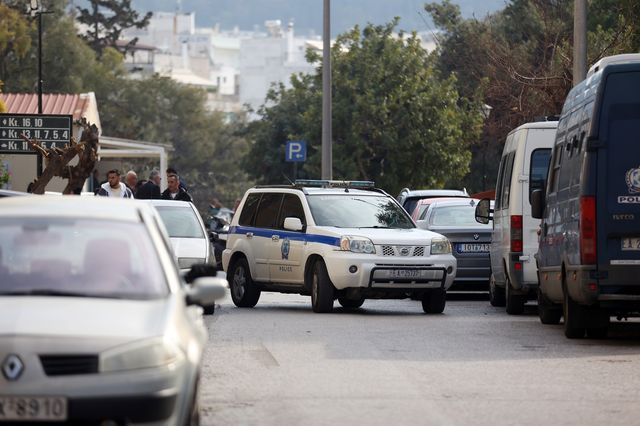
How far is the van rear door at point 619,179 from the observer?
16.4 meters

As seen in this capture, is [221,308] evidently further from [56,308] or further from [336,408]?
[56,308]

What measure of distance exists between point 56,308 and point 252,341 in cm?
867

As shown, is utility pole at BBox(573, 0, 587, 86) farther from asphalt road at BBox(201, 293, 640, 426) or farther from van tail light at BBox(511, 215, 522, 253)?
asphalt road at BBox(201, 293, 640, 426)

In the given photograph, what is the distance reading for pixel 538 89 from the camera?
39094 mm

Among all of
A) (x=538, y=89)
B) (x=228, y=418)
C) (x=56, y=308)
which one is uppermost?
(x=538, y=89)

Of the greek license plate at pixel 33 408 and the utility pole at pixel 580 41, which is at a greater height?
the utility pole at pixel 580 41

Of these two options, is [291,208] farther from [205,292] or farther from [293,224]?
[205,292]

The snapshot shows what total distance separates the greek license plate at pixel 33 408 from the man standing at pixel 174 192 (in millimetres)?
19459

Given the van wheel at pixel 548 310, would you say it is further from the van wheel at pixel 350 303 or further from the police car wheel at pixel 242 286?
the police car wheel at pixel 242 286

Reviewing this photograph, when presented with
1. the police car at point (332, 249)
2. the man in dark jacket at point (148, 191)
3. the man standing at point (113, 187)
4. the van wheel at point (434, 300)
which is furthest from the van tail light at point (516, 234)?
the man in dark jacket at point (148, 191)

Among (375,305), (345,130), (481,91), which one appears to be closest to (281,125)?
(345,130)

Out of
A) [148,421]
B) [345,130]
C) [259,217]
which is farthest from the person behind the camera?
[345,130]

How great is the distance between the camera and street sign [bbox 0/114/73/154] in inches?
1585

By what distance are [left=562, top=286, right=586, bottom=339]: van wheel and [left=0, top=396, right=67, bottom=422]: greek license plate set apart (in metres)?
10.2
